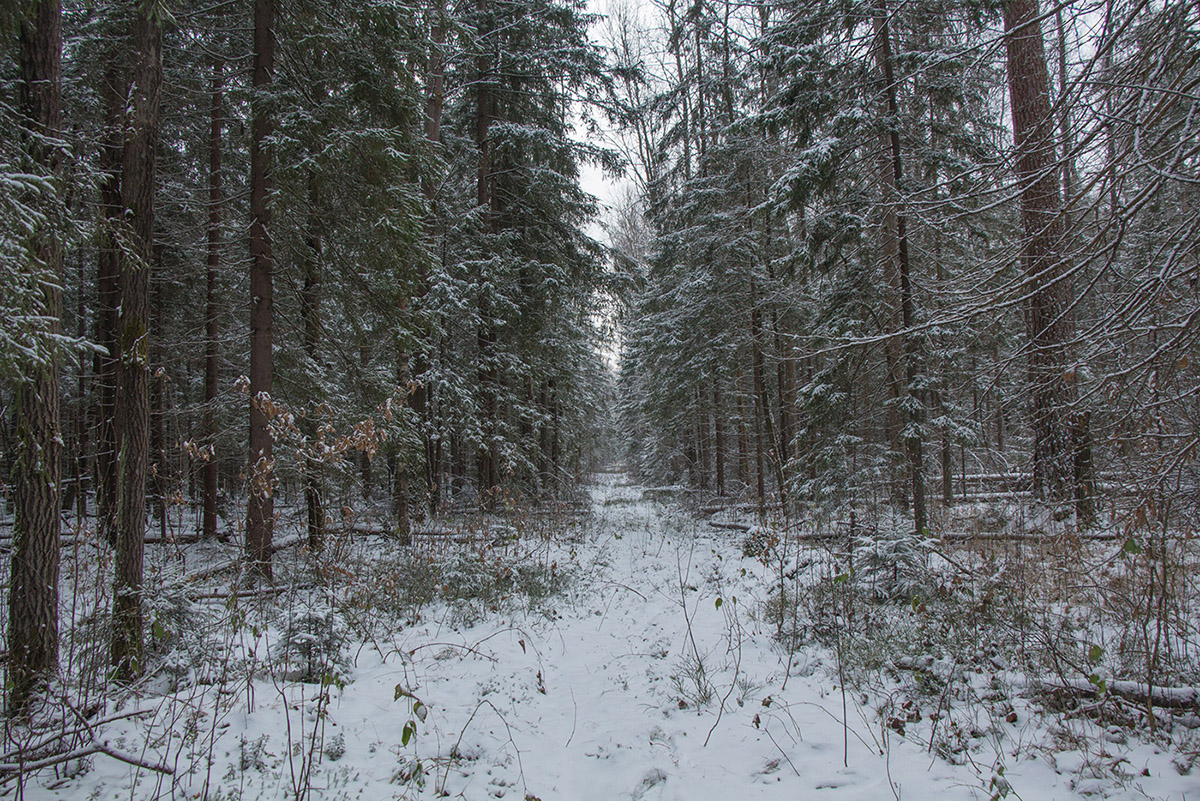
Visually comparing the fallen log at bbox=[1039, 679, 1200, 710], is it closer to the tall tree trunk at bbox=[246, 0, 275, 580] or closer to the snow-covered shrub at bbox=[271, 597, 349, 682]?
the snow-covered shrub at bbox=[271, 597, 349, 682]

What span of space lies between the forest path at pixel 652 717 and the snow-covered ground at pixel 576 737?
2cm

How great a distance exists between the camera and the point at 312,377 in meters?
8.48

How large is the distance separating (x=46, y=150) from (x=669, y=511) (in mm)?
13383

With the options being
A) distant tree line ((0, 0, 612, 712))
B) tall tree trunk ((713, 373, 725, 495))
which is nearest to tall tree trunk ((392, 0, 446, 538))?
distant tree line ((0, 0, 612, 712))

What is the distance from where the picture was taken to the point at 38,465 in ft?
11.1

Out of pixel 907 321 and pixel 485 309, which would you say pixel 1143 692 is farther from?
pixel 485 309

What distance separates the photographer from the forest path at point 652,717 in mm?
3131

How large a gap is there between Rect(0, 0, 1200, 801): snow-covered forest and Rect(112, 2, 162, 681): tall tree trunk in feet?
0.13

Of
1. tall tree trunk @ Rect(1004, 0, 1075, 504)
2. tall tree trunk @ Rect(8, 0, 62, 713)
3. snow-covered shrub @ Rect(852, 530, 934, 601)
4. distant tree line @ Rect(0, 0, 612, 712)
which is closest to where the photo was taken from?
tall tree trunk @ Rect(1004, 0, 1075, 504)

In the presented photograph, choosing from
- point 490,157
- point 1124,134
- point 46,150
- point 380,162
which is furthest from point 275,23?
point 1124,134

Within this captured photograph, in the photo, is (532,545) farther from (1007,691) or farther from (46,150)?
(46,150)

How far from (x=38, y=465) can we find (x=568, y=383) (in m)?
12.1

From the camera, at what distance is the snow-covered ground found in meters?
2.91

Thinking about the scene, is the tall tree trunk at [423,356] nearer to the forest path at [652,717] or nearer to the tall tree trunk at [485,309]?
the tall tree trunk at [485,309]
